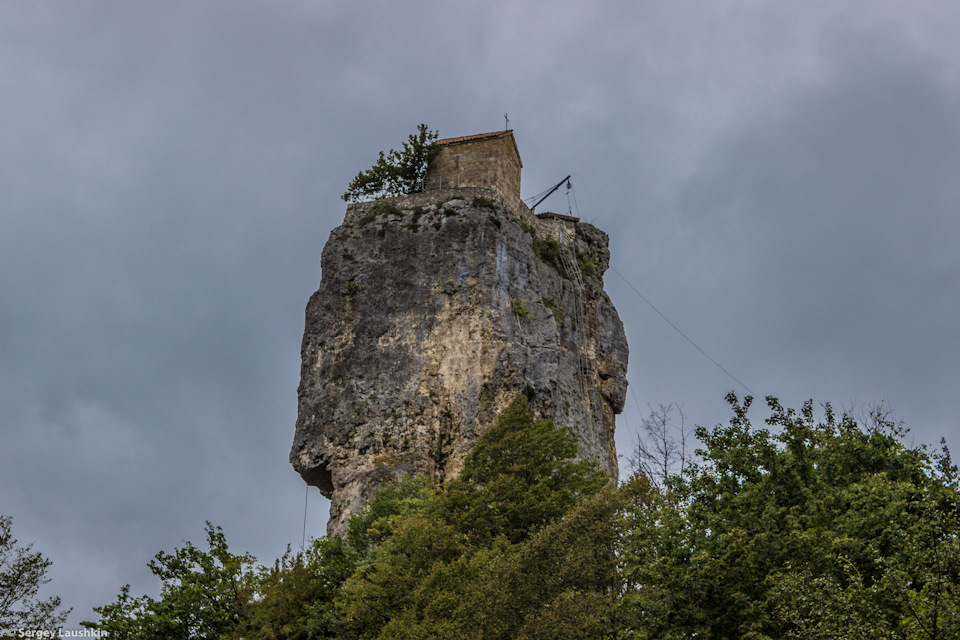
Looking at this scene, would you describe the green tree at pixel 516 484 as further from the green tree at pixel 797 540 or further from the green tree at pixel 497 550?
the green tree at pixel 797 540

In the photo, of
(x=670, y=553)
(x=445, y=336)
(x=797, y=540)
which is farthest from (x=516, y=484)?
(x=445, y=336)

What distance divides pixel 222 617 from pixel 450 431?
12.3 meters

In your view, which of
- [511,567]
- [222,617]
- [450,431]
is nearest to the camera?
[511,567]

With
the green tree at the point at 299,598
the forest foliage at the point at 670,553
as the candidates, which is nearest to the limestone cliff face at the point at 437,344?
the green tree at the point at 299,598

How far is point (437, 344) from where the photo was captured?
39750 millimetres

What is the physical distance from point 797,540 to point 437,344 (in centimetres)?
2432

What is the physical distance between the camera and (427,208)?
143 feet

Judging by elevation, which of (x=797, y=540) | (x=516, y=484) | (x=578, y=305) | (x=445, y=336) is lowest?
(x=797, y=540)

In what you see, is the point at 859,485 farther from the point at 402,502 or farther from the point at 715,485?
the point at 402,502

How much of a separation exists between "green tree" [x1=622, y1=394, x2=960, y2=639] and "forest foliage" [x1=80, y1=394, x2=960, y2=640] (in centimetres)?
3

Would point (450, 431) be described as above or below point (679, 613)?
above

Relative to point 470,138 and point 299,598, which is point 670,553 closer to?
point 299,598

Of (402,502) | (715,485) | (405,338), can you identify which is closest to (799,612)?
(715,485)

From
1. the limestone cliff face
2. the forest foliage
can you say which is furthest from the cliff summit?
the forest foliage
